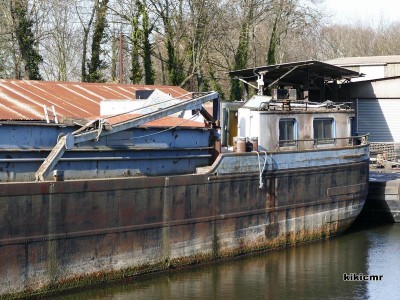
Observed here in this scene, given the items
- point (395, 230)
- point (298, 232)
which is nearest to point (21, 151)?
point (298, 232)

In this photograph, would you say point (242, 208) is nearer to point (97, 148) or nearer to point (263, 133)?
point (263, 133)

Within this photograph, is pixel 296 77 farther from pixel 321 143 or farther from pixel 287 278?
pixel 287 278

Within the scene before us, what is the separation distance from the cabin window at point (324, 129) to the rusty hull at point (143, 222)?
87 cm

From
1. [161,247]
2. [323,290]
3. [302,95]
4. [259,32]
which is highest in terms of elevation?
[259,32]

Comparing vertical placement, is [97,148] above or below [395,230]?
above

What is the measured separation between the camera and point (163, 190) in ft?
51.0

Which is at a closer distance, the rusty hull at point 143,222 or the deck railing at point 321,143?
the rusty hull at point 143,222

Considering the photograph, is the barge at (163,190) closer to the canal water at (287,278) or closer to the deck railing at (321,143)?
the deck railing at (321,143)

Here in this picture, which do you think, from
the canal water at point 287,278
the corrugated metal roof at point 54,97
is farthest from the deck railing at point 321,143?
the corrugated metal roof at point 54,97

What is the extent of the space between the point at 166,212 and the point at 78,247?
7.94 ft

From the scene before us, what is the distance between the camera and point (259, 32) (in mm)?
50594

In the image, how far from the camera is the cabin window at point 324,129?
2042 cm

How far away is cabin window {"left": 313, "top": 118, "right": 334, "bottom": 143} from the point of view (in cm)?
2042

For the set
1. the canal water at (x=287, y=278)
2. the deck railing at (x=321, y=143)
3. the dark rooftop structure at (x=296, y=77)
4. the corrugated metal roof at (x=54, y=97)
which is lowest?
the canal water at (x=287, y=278)
